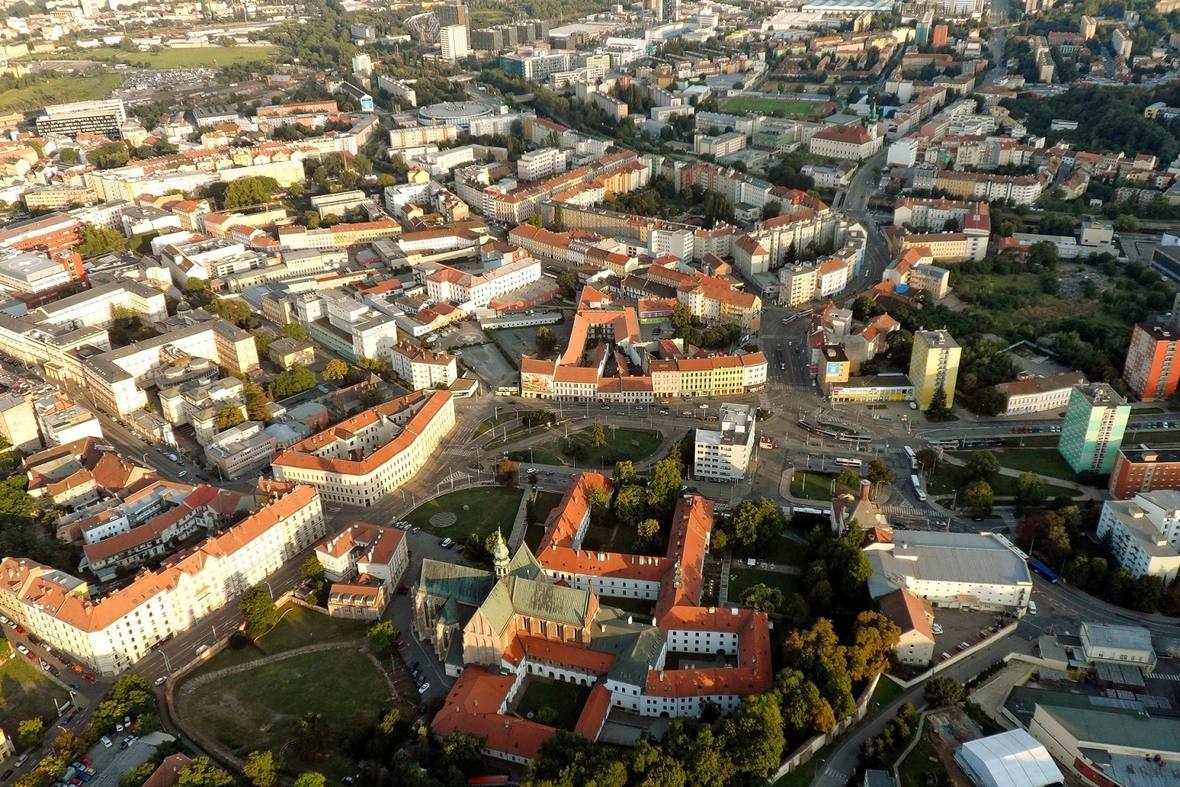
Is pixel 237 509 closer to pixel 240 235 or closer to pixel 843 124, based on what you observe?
pixel 240 235

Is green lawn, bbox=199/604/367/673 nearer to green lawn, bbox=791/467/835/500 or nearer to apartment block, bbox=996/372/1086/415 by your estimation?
green lawn, bbox=791/467/835/500

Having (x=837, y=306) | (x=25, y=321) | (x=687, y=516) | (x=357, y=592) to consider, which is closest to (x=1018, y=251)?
(x=837, y=306)

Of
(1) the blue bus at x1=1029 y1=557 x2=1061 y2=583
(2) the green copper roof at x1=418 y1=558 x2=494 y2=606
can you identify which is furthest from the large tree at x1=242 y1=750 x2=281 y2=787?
(1) the blue bus at x1=1029 y1=557 x2=1061 y2=583

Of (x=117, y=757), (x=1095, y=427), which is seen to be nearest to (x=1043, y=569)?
(x=1095, y=427)

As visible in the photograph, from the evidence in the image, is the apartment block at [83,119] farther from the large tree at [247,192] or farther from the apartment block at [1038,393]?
the apartment block at [1038,393]

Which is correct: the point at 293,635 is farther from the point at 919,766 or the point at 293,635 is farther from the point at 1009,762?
the point at 1009,762

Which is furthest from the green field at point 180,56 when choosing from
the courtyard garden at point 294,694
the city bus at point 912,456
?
the courtyard garden at point 294,694
